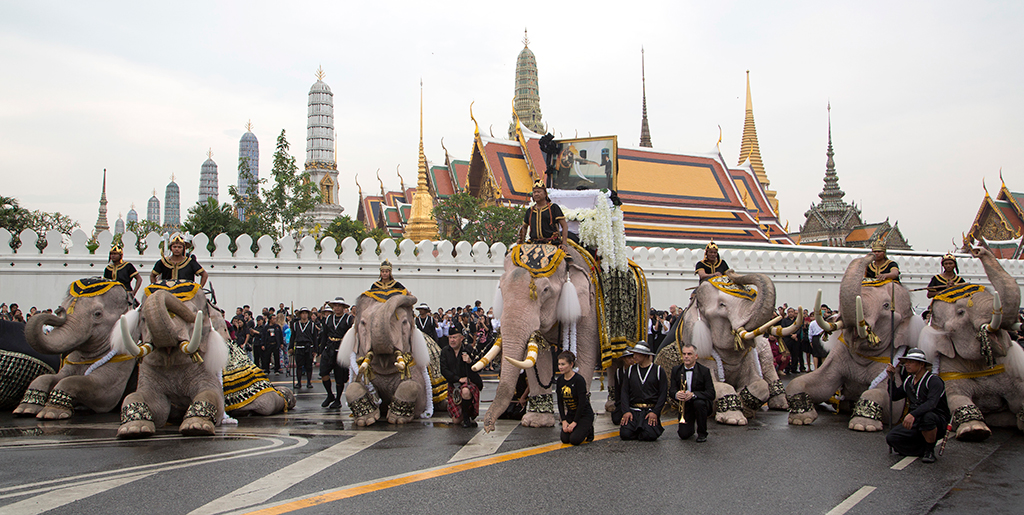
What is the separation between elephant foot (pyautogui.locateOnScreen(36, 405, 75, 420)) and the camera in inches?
344

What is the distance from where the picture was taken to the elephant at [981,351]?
780cm

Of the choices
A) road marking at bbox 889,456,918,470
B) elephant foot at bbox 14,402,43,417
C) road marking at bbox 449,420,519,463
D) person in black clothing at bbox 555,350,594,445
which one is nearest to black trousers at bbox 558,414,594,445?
person in black clothing at bbox 555,350,594,445

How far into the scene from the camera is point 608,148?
99.7 feet

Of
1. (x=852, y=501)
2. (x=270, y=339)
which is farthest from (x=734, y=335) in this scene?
(x=270, y=339)

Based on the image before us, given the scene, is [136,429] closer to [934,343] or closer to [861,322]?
[861,322]

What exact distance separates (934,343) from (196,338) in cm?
750

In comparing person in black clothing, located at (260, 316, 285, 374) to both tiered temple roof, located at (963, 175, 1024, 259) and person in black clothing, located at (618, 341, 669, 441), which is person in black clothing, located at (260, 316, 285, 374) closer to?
person in black clothing, located at (618, 341, 669, 441)

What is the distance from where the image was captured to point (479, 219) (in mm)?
30172

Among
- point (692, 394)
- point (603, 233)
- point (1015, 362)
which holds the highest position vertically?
point (603, 233)

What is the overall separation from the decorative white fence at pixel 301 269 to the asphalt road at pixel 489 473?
334 inches

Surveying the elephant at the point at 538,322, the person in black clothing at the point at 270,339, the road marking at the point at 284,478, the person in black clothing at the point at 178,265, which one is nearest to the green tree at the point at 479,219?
the person in black clothing at the point at 270,339

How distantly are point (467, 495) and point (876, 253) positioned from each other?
635cm

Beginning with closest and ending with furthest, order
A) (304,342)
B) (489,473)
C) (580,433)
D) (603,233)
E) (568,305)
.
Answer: (489,473), (580,433), (568,305), (603,233), (304,342)

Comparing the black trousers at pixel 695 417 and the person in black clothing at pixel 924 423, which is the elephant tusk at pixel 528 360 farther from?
the person in black clothing at pixel 924 423
